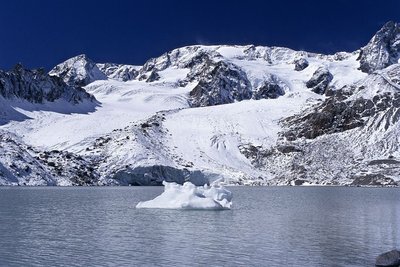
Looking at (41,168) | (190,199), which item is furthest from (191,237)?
(41,168)

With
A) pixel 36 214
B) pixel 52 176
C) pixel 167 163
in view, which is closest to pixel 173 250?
pixel 36 214

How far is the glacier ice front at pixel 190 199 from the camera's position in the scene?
67938 mm

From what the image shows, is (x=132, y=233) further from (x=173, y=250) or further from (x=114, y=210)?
(x=114, y=210)

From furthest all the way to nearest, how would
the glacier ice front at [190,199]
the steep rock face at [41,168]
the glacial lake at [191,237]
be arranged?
1. the steep rock face at [41,168]
2. the glacier ice front at [190,199]
3. the glacial lake at [191,237]

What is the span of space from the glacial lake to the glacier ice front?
3310 mm

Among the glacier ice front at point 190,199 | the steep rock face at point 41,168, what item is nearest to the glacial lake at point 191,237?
the glacier ice front at point 190,199

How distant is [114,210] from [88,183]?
321ft

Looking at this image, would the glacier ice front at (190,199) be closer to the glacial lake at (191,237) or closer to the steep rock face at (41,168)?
the glacial lake at (191,237)

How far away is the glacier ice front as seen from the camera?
67938 millimetres

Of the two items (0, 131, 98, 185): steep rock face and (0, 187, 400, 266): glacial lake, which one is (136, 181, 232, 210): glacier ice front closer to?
(0, 187, 400, 266): glacial lake

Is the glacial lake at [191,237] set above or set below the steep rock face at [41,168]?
below

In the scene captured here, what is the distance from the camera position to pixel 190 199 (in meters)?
68.0

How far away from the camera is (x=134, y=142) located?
192375mm

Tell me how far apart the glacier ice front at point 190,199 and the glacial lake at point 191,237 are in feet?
10.9
